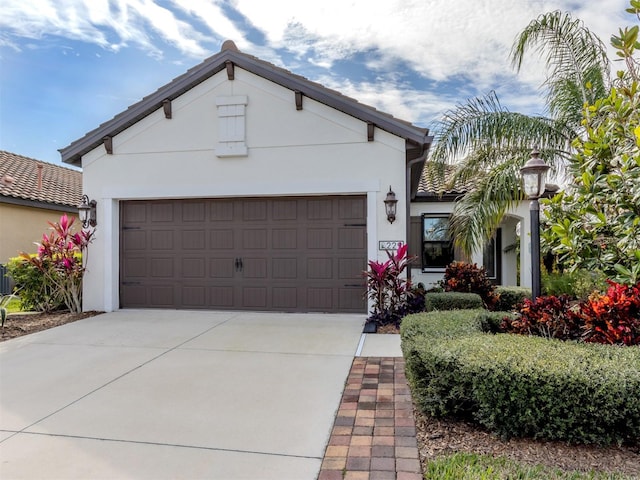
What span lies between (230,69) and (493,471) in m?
8.22

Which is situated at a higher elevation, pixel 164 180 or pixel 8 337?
pixel 164 180

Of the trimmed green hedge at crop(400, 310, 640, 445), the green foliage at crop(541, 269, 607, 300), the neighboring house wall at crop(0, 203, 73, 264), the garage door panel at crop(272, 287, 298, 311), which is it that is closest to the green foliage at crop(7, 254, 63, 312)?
the neighboring house wall at crop(0, 203, 73, 264)

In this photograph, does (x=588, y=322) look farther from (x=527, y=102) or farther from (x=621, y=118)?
(x=527, y=102)

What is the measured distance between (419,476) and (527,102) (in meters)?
10.1

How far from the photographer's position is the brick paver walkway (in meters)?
2.66

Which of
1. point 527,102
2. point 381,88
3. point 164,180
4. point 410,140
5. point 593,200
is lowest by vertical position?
point 593,200

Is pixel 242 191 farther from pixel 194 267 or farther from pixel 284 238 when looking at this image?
pixel 194 267

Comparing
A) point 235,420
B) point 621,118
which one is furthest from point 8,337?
point 621,118

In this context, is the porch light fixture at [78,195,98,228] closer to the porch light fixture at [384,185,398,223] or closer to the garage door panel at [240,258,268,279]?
the garage door panel at [240,258,268,279]

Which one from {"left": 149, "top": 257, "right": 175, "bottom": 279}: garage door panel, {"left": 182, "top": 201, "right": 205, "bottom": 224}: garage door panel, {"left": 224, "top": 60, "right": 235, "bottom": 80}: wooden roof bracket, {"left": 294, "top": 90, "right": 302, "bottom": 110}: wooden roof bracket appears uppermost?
{"left": 224, "top": 60, "right": 235, "bottom": 80}: wooden roof bracket

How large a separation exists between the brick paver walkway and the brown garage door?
12.7 feet

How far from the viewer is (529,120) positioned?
9055mm

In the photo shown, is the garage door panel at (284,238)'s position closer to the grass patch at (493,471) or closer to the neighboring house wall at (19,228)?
the grass patch at (493,471)

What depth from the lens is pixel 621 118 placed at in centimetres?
500
